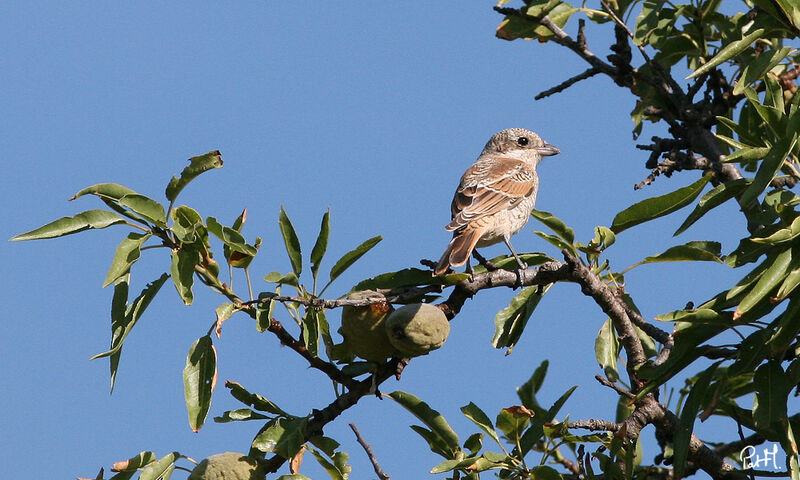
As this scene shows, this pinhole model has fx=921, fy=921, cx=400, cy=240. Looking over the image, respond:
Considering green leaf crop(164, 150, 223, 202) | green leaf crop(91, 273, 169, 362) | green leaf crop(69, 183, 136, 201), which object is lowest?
green leaf crop(91, 273, 169, 362)

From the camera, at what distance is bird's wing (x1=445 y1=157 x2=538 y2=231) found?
6.13m

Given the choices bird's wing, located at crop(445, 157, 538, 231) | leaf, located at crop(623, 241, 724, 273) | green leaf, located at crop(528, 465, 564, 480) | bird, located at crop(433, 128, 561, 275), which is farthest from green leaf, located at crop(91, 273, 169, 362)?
bird's wing, located at crop(445, 157, 538, 231)

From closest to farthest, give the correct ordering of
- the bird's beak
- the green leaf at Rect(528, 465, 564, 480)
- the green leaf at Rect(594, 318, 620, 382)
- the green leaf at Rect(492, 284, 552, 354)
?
the green leaf at Rect(528, 465, 564, 480)
the green leaf at Rect(492, 284, 552, 354)
the green leaf at Rect(594, 318, 620, 382)
the bird's beak

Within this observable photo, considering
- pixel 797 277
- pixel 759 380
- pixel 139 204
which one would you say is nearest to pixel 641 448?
pixel 759 380

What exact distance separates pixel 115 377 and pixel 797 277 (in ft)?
8.78

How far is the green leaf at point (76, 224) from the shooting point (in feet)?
11.4

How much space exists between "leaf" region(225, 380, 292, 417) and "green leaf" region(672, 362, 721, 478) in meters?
1.66

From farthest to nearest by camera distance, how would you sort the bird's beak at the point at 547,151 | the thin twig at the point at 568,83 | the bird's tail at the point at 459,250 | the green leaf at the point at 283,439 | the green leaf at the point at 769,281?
1. the bird's beak at the point at 547,151
2. the thin twig at the point at 568,83
3. the bird's tail at the point at 459,250
4. the green leaf at the point at 283,439
5. the green leaf at the point at 769,281

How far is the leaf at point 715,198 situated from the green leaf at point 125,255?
7.53 ft

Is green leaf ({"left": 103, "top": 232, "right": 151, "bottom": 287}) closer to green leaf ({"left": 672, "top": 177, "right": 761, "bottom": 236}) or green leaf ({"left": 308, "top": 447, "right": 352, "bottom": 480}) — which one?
green leaf ({"left": 308, "top": 447, "right": 352, "bottom": 480})

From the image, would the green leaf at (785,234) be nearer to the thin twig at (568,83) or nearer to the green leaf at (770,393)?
the green leaf at (770,393)

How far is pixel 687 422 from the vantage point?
4.00 m

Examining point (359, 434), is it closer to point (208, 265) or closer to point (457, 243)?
point (208, 265)

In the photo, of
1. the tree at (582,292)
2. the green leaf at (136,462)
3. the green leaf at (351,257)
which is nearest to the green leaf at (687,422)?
the tree at (582,292)
